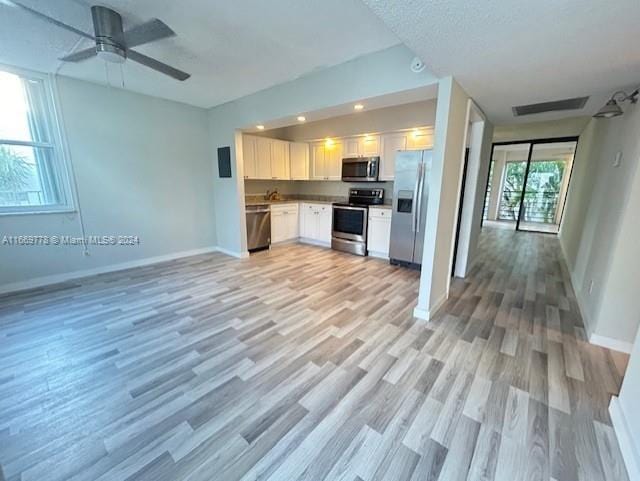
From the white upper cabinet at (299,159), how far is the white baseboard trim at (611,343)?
511cm

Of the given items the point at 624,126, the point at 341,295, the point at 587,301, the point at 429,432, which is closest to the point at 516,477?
the point at 429,432

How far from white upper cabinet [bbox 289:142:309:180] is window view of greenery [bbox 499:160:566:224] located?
670 cm

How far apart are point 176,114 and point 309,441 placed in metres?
4.98

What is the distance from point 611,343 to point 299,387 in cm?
271

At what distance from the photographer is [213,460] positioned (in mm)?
1323

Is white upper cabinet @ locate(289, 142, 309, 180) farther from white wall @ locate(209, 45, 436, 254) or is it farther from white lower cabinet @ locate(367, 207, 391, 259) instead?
white lower cabinet @ locate(367, 207, 391, 259)

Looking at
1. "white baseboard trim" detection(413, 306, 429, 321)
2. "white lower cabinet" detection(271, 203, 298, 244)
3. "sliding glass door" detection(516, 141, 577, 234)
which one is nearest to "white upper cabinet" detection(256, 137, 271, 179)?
"white lower cabinet" detection(271, 203, 298, 244)

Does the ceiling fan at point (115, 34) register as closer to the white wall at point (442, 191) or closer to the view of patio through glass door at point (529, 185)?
the white wall at point (442, 191)

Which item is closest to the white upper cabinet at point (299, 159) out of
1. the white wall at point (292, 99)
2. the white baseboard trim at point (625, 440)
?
the white wall at point (292, 99)

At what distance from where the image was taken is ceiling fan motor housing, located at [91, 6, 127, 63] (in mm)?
2020

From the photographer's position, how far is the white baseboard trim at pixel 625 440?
1.25m

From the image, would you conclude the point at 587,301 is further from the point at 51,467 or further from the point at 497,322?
the point at 51,467

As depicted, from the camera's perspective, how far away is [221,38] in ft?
7.94

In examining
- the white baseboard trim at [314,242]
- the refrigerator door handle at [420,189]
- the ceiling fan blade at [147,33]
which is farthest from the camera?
the white baseboard trim at [314,242]
